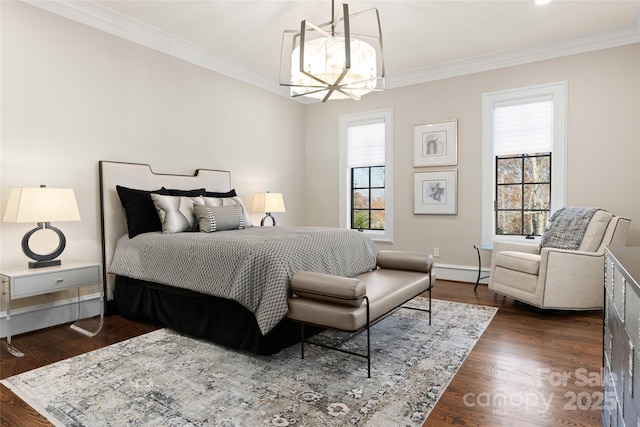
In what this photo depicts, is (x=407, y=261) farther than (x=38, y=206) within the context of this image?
Yes

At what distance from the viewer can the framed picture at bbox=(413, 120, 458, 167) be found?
4.88 meters

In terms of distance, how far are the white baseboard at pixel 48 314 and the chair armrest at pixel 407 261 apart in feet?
8.89

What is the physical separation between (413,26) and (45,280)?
3.96m

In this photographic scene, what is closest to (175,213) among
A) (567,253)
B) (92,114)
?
(92,114)

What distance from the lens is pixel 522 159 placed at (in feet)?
15.0

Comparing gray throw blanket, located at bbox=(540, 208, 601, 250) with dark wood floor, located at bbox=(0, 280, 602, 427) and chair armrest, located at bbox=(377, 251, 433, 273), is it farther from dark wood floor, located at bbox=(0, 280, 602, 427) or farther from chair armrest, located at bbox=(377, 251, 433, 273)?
chair armrest, located at bbox=(377, 251, 433, 273)

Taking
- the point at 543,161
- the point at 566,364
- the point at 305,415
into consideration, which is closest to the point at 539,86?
the point at 543,161

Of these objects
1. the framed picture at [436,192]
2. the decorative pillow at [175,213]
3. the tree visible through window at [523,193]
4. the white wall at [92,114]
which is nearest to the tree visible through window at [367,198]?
the framed picture at [436,192]

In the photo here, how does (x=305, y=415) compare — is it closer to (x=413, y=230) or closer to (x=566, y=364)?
(x=566, y=364)

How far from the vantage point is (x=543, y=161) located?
445 cm

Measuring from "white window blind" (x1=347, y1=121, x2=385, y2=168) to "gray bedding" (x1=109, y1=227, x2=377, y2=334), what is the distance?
2.40m

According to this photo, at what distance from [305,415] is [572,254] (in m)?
2.87

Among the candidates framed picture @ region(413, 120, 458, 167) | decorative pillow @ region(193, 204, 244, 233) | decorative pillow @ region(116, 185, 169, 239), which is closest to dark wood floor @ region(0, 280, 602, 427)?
decorative pillow @ region(116, 185, 169, 239)

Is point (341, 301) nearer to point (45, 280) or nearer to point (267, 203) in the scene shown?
point (45, 280)
